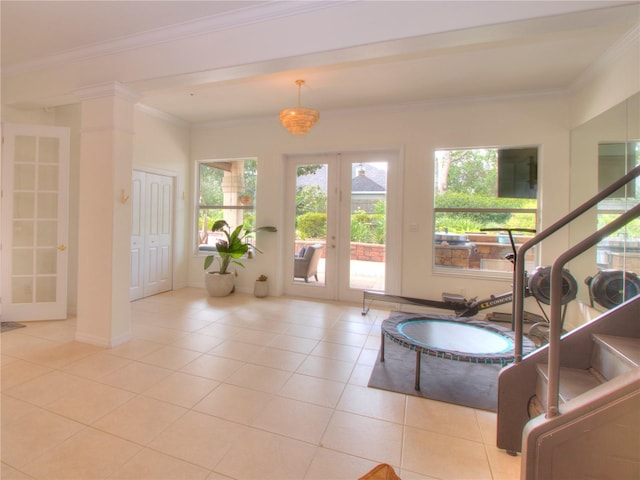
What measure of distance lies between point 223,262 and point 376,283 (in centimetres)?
258

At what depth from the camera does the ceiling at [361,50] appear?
205 centimetres

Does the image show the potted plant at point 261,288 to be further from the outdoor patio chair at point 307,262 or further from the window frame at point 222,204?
the window frame at point 222,204

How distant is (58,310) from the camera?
3848mm

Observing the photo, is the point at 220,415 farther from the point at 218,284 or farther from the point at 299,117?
the point at 218,284

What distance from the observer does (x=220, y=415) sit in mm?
2098

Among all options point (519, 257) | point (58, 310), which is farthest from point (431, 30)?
point (58, 310)

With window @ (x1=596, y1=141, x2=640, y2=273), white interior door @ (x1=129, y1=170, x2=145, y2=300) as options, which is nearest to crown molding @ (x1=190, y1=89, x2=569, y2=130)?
window @ (x1=596, y1=141, x2=640, y2=273)

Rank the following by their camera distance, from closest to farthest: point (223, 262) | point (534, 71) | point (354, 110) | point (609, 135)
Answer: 1. point (609, 135)
2. point (534, 71)
3. point (354, 110)
4. point (223, 262)

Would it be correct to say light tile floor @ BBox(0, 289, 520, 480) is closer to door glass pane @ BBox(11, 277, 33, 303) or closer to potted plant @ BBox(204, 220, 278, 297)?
door glass pane @ BBox(11, 277, 33, 303)

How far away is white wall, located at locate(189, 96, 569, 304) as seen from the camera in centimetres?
405

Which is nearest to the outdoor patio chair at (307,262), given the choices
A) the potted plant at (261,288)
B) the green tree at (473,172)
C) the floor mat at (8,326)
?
the potted plant at (261,288)

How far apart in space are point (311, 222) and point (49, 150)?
3560 mm

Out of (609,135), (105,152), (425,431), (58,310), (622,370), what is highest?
(609,135)

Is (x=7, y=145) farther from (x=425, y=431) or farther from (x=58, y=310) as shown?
(x=425, y=431)
